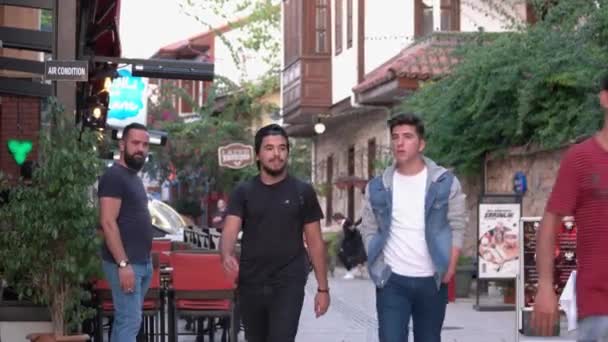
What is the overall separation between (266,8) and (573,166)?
54416 millimetres

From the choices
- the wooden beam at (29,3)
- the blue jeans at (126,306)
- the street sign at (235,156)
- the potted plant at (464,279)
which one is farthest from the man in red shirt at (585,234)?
the street sign at (235,156)

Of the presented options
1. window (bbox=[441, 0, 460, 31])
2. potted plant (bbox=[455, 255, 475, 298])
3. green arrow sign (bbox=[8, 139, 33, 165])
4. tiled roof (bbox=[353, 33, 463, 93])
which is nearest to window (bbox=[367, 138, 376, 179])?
window (bbox=[441, 0, 460, 31])

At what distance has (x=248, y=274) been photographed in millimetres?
8828

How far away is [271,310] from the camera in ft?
28.9

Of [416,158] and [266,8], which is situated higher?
[266,8]

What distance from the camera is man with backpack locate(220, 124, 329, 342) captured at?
8789mm

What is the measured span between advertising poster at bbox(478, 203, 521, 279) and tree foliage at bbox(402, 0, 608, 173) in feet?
4.69

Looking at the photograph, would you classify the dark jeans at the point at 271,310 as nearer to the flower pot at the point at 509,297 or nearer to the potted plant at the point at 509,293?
the potted plant at the point at 509,293

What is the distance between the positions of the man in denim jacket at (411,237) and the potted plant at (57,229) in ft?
9.77

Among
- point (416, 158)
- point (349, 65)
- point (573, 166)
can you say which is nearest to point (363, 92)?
point (349, 65)

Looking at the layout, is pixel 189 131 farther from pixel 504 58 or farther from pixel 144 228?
pixel 144 228

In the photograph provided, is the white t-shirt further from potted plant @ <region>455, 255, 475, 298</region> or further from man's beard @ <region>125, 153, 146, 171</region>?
potted plant @ <region>455, 255, 475, 298</region>

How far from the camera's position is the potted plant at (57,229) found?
36.1 feet

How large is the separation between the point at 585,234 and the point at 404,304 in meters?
2.88
